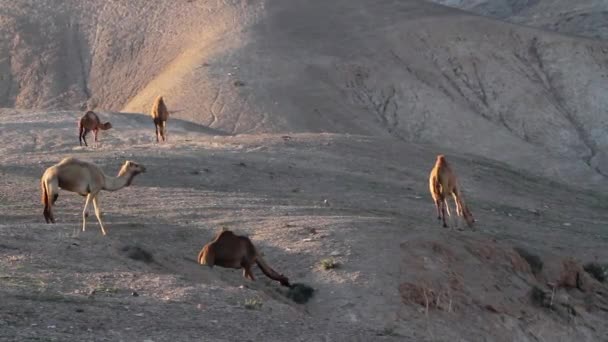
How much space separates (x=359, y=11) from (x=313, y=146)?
41191mm

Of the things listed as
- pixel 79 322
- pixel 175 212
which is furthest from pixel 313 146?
pixel 79 322

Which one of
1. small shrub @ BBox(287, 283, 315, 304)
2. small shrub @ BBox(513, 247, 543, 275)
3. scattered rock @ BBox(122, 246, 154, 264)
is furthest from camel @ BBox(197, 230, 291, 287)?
small shrub @ BBox(513, 247, 543, 275)

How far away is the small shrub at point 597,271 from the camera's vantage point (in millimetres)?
24500

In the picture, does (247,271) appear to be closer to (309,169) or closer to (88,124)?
(309,169)

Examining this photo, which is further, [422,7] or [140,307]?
[422,7]

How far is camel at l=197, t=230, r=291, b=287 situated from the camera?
18062mm

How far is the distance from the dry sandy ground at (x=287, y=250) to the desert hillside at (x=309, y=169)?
6 cm

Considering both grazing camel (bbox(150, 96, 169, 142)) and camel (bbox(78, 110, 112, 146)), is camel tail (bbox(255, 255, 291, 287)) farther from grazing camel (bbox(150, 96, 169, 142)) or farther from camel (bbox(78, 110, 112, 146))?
camel (bbox(78, 110, 112, 146))

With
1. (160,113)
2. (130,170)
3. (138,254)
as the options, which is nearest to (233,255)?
(138,254)

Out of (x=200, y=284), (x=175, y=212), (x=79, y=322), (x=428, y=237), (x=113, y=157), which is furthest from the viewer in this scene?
(x=113, y=157)

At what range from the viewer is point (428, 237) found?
21.7 metres

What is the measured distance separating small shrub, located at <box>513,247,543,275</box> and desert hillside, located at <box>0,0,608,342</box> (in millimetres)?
78

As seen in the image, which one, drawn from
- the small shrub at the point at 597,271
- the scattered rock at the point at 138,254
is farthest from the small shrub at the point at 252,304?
the small shrub at the point at 597,271

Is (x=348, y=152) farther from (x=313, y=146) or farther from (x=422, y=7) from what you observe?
(x=422, y=7)
